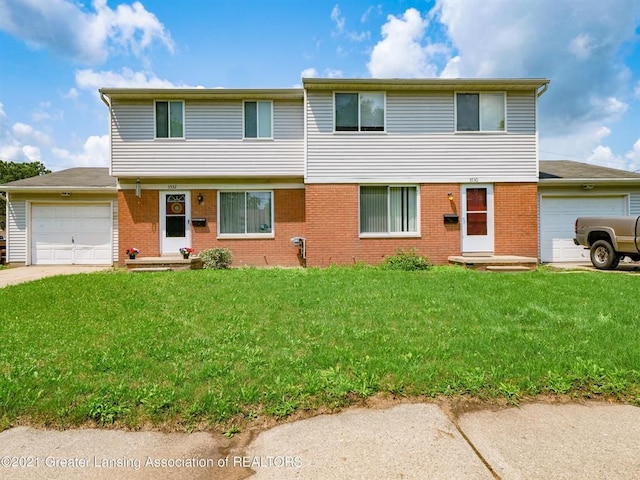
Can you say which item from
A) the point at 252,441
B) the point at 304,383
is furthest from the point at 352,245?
the point at 252,441

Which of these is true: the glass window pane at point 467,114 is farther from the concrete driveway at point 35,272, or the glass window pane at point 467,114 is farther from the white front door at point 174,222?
the concrete driveway at point 35,272

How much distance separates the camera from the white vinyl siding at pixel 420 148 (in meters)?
11.8

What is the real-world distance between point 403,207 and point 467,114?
11.7ft

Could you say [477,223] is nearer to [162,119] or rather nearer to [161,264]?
[161,264]

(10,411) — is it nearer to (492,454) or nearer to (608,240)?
(492,454)

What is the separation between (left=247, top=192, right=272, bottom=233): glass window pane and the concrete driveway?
5132 mm

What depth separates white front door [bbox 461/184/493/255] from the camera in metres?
12.1

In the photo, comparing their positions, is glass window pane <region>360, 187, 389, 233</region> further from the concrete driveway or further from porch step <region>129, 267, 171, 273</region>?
the concrete driveway

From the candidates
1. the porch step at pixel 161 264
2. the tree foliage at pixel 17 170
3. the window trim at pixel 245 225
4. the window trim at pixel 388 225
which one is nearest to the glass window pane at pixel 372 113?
the window trim at pixel 388 225

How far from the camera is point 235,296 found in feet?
22.2

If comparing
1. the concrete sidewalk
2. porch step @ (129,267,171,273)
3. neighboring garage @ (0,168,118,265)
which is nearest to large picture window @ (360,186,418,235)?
porch step @ (129,267,171,273)

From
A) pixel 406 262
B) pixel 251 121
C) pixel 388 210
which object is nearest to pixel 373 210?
pixel 388 210

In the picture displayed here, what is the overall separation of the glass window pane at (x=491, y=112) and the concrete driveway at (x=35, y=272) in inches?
523

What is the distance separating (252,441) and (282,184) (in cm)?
1067
